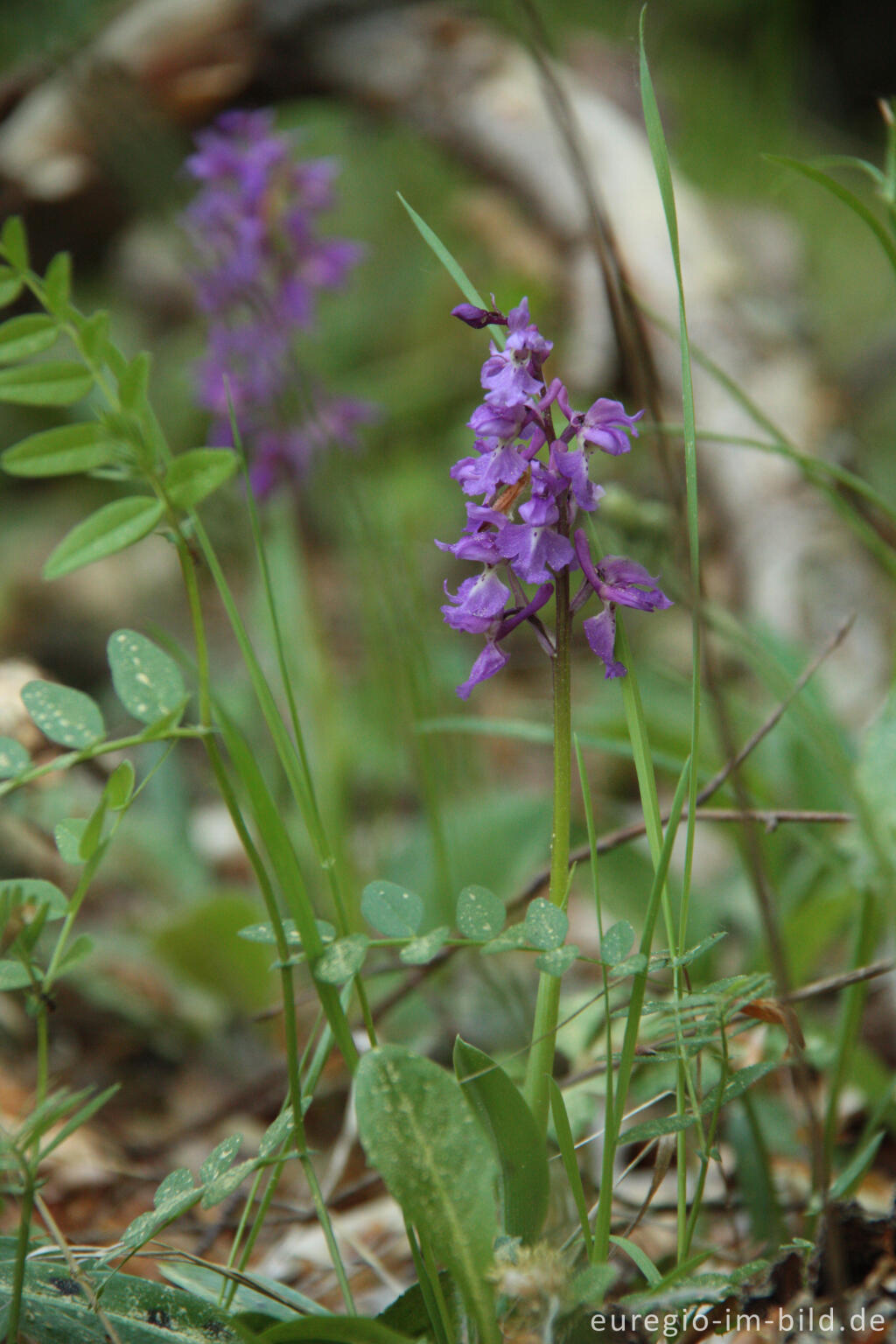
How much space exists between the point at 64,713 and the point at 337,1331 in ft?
1.15

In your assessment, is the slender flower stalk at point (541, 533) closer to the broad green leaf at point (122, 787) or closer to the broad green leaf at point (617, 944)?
the broad green leaf at point (617, 944)

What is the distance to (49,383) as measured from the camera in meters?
0.55

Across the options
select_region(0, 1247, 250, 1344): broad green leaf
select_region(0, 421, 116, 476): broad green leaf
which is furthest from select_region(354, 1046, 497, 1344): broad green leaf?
select_region(0, 421, 116, 476): broad green leaf

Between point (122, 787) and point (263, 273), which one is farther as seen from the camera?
point (263, 273)

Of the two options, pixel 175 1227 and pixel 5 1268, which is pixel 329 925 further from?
pixel 175 1227

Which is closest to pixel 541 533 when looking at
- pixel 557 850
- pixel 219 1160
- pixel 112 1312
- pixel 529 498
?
pixel 529 498

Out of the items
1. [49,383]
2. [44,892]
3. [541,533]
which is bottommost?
[44,892]

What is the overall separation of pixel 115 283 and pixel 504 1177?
3.96m

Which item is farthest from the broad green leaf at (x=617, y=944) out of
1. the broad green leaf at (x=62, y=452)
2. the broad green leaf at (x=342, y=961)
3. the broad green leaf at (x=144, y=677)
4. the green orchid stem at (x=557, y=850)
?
the broad green leaf at (x=62, y=452)

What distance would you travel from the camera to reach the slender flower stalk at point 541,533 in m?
0.56

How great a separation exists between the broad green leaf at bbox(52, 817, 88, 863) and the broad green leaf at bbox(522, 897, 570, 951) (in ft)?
0.84

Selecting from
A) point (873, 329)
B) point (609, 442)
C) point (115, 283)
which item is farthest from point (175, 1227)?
point (115, 283)

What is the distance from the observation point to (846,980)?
64cm

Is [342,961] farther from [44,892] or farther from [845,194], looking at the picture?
[845,194]
